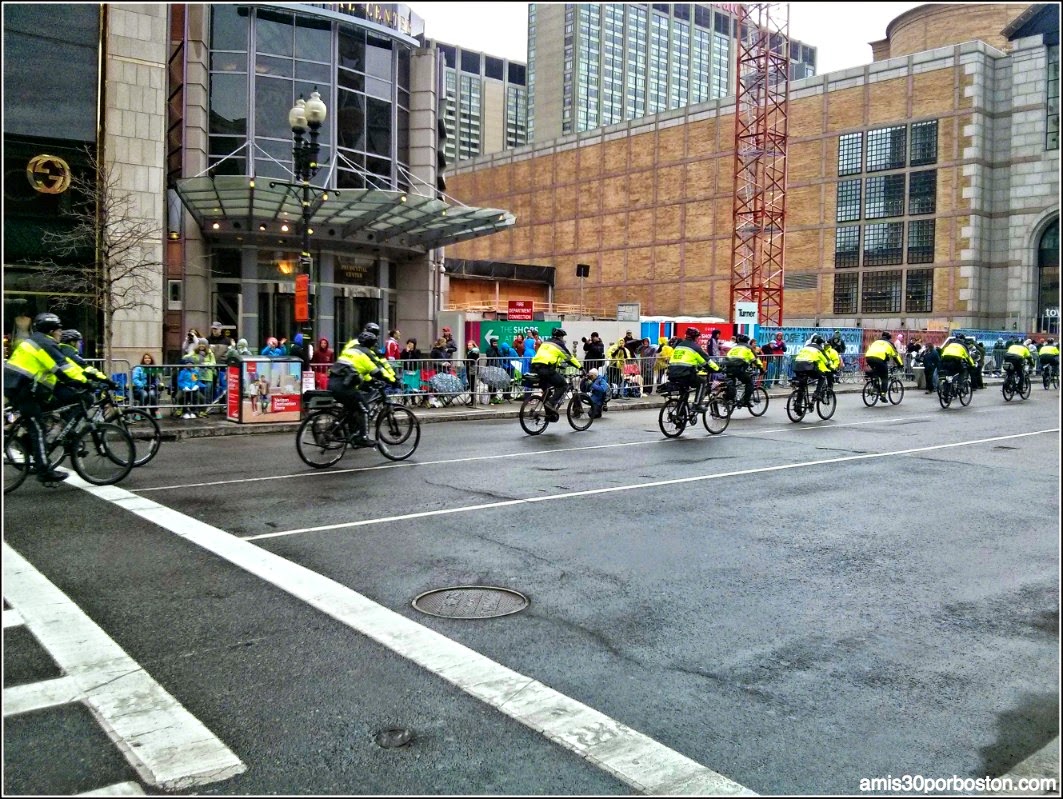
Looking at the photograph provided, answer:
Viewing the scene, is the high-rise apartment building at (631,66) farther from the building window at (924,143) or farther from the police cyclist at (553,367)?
the police cyclist at (553,367)

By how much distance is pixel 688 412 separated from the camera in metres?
16.3

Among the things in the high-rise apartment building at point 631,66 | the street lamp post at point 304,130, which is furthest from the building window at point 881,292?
the street lamp post at point 304,130

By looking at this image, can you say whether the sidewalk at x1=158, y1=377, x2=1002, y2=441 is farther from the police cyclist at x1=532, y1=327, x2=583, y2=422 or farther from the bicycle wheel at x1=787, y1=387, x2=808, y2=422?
the bicycle wheel at x1=787, y1=387, x2=808, y2=422

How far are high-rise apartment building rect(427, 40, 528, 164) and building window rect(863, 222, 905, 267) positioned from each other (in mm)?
32623

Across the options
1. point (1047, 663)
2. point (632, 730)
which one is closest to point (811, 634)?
point (1047, 663)

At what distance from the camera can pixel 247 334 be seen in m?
28.3

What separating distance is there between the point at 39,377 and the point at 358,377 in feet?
18.9

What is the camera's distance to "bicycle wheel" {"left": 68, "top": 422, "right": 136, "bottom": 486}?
9984 millimetres

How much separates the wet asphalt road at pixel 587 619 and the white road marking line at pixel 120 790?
0.16 feet

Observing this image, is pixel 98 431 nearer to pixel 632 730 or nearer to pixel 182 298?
pixel 632 730

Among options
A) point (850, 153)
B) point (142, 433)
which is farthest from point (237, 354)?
point (850, 153)

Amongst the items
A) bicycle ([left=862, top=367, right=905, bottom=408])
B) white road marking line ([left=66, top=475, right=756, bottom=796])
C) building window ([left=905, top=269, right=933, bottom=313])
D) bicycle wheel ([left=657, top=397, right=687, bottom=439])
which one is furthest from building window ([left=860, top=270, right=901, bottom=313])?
white road marking line ([left=66, top=475, right=756, bottom=796])

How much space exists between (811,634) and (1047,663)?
1316mm

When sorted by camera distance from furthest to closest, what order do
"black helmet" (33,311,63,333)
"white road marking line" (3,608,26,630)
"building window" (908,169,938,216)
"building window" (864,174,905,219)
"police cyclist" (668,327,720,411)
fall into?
"building window" (864,174,905,219), "building window" (908,169,938,216), "police cyclist" (668,327,720,411), "black helmet" (33,311,63,333), "white road marking line" (3,608,26,630)
